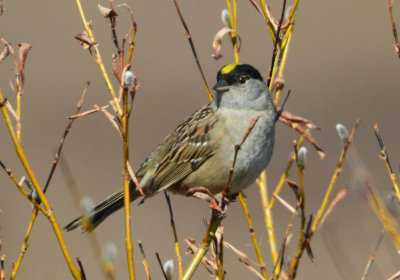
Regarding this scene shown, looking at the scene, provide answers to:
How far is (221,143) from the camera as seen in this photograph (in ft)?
13.6

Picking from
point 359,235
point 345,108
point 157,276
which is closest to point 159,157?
point 157,276

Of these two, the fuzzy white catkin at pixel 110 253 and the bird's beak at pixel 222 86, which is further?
the bird's beak at pixel 222 86

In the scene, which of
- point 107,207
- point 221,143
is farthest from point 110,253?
point 107,207

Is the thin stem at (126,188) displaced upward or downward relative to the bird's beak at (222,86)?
upward

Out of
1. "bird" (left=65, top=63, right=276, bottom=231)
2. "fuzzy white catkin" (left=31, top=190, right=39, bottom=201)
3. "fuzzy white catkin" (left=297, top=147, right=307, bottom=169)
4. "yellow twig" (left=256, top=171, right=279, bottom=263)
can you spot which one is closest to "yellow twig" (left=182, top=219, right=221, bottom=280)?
"yellow twig" (left=256, top=171, right=279, bottom=263)

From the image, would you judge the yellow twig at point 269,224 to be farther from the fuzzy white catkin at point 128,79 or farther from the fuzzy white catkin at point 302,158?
the fuzzy white catkin at point 128,79

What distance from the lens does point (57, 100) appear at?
47.4 ft

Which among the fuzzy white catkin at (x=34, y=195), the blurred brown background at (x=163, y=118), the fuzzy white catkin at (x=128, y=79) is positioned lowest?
the blurred brown background at (x=163, y=118)

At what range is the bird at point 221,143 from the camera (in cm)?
388

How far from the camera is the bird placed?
3.88 meters

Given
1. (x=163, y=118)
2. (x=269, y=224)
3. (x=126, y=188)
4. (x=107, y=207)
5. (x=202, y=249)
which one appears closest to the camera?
(x=126, y=188)

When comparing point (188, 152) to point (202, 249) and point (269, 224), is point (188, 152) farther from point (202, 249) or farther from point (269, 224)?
point (202, 249)

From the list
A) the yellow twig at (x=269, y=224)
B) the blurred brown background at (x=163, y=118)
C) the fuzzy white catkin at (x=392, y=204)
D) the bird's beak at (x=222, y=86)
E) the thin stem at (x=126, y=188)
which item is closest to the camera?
the thin stem at (x=126, y=188)

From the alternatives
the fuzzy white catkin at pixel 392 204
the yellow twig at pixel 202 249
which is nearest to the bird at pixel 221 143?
the yellow twig at pixel 202 249
